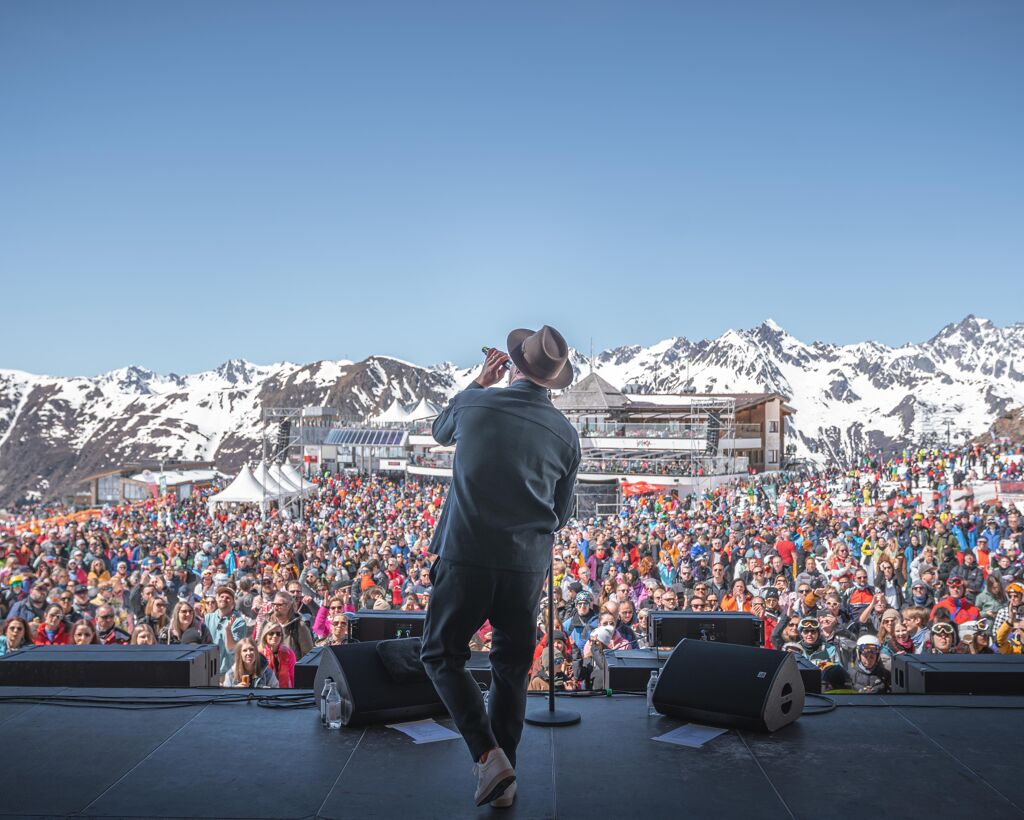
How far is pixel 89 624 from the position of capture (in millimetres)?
6184

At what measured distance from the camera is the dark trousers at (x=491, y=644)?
264cm

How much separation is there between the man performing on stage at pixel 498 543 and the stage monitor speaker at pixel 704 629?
181 centimetres

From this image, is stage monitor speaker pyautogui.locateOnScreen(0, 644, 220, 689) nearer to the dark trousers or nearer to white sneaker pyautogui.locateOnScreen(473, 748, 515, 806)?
the dark trousers

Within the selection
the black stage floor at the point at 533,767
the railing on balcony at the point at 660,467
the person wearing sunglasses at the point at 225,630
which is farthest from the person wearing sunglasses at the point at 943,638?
the railing on balcony at the point at 660,467

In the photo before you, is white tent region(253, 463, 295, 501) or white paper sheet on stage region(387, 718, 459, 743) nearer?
white paper sheet on stage region(387, 718, 459, 743)

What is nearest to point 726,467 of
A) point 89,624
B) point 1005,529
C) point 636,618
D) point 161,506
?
point 161,506

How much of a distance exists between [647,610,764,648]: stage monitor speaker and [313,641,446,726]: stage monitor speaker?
4.60 feet

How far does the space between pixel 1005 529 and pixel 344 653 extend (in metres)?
11.2

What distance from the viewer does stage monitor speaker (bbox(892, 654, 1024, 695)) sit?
13.0 feet

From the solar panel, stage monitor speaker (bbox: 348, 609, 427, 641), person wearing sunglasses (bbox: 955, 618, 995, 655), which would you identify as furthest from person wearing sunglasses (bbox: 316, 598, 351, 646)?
the solar panel

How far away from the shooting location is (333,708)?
334 centimetres

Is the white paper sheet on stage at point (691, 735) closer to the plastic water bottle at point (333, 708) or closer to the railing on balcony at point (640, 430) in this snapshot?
the plastic water bottle at point (333, 708)

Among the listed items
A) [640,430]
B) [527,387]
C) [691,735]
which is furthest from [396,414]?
[527,387]

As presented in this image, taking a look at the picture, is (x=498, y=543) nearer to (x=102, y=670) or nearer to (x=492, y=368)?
(x=492, y=368)
